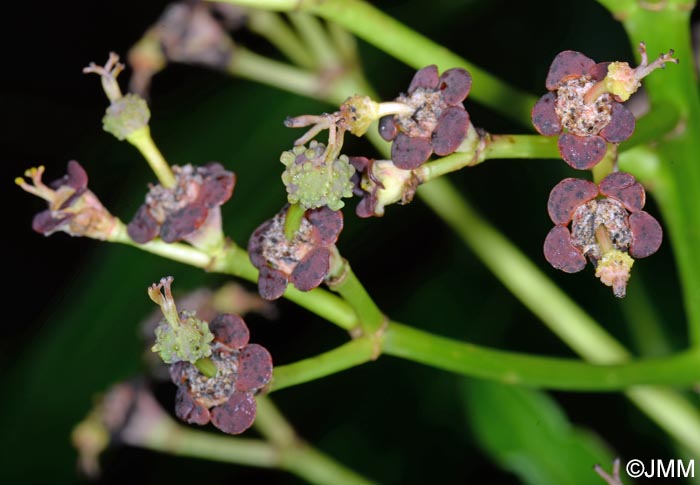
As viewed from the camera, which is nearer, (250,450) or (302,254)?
(302,254)

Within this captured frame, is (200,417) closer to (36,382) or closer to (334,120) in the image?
(334,120)

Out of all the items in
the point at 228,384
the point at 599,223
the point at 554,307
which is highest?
the point at 554,307

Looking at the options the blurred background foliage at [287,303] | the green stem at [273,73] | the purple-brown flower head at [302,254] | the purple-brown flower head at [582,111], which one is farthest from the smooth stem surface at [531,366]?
the green stem at [273,73]

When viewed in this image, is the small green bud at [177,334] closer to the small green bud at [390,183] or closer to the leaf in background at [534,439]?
the small green bud at [390,183]

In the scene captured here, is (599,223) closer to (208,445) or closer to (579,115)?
(579,115)

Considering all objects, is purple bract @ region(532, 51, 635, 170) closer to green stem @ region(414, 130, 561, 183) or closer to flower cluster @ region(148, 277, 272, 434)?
green stem @ region(414, 130, 561, 183)

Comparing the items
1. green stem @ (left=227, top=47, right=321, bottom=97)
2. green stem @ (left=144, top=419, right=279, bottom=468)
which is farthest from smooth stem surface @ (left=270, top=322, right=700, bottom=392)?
green stem @ (left=227, top=47, right=321, bottom=97)

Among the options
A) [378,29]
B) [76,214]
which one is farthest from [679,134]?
[76,214]
